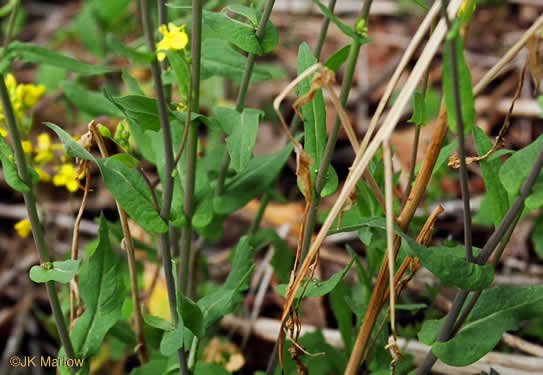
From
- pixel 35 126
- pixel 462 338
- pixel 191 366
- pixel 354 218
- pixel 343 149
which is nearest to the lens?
pixel 462 338

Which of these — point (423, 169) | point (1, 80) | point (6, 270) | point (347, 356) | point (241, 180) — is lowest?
point (6, 270)

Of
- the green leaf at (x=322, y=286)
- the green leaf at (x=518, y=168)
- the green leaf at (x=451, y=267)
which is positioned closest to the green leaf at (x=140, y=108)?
the green leaf at (x=322, y=286)

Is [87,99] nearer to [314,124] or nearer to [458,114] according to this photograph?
[314,124]

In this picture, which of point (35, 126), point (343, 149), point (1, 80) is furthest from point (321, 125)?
point (35, 126)

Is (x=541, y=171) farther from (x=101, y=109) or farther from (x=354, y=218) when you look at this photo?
(x=101, y=109)

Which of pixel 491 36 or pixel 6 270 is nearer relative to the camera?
pixel 6 270

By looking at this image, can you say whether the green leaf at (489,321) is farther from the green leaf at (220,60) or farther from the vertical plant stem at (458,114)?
the green leaf at (220,60)

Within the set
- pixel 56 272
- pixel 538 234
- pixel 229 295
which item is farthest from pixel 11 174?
pixel 538 234
